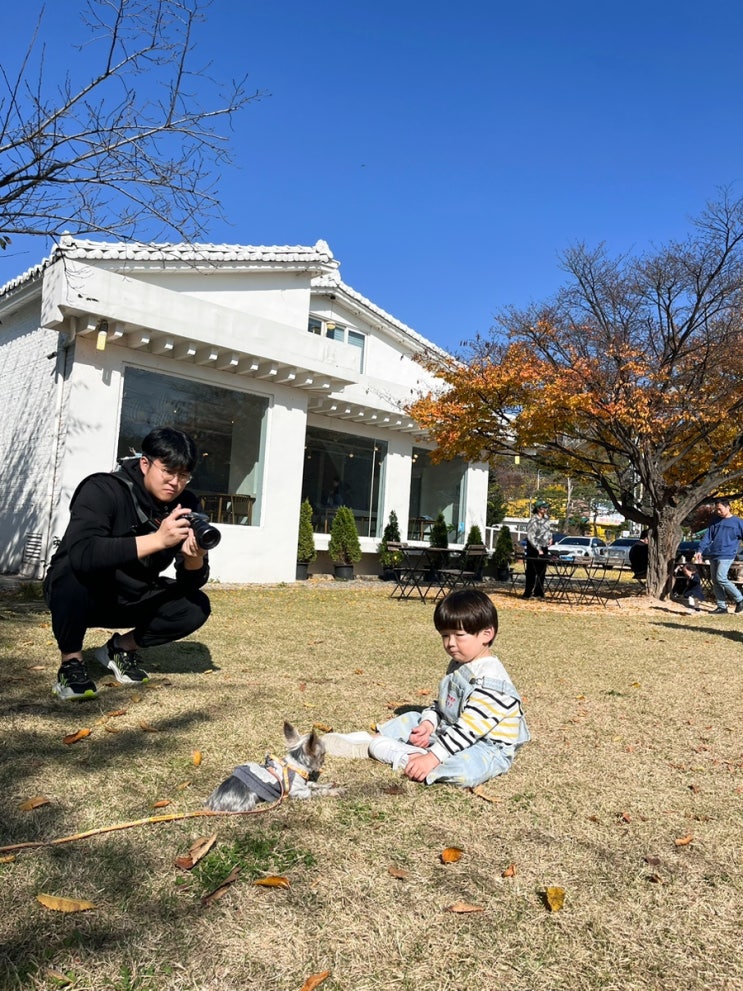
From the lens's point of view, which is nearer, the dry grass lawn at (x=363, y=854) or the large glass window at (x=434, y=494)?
the dry grass lawn at (x=363, y=854)

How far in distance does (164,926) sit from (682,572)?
50.0 feet

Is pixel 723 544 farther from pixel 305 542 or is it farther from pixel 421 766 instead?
pixel 421 766

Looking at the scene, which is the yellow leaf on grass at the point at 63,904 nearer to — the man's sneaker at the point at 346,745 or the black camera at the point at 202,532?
the man's sneaker at the point at 346,745

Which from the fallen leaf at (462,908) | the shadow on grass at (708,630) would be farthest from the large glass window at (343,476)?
the fallen leaf at (462,908)

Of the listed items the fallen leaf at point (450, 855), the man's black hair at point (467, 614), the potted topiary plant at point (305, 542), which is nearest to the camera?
the fallen leaf at point (450, 855)

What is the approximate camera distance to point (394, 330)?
18.2m

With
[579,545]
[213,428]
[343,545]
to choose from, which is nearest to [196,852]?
[213,428]

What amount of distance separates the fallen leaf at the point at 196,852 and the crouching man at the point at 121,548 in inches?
61.7

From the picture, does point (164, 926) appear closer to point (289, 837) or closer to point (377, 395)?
point (289, 837)

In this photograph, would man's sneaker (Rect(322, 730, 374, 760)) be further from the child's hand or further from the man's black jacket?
the man's black jacket

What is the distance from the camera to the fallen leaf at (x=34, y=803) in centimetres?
237

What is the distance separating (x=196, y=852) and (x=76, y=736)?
1271 mm

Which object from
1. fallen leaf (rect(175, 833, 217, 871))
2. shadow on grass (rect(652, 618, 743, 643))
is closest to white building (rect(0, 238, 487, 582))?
shadow on grass (rect(652, 618, 743, 643))

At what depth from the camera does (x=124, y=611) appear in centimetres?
398
